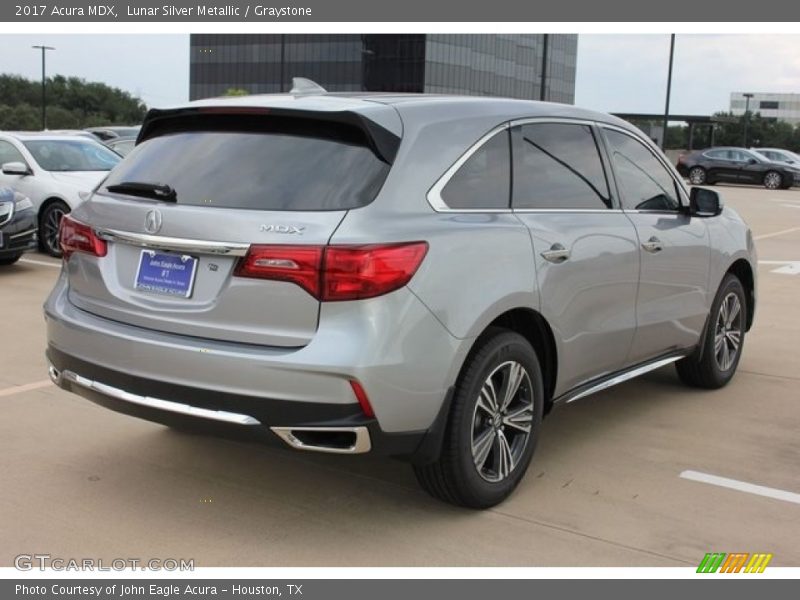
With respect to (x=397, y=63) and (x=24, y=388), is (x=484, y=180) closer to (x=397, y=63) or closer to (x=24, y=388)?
(x=24, y=388)

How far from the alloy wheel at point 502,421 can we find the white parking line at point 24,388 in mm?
3130

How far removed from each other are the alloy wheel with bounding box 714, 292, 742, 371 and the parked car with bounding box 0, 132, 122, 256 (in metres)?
7.69

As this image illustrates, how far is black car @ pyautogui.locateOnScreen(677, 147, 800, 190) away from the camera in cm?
3253

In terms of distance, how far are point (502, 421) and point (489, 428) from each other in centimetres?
9

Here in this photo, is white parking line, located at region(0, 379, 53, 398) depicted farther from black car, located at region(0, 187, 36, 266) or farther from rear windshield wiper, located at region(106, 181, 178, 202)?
black car, located at region(0, 187, 36, 266)

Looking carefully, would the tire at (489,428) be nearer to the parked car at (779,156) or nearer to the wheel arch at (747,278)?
the wheel arch at (747,278)

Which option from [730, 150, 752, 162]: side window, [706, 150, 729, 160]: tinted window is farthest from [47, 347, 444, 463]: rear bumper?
[706, 150, 729, 160]: tinted window

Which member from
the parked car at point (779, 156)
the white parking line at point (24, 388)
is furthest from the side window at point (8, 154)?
the parked car at point (779, 156)

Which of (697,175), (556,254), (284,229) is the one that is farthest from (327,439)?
(697,175)

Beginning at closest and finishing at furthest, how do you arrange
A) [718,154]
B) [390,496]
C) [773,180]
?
[390,496]
[773,180]
[718,154]

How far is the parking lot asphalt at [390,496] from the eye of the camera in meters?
3.53

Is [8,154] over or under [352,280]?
over

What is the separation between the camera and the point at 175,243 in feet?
11.3
